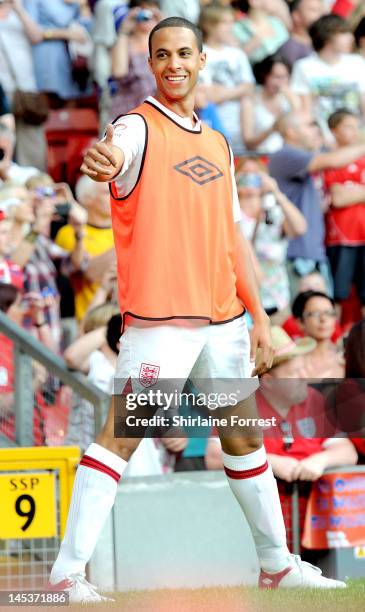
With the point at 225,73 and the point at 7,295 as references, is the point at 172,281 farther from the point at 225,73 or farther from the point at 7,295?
the point at 225,73

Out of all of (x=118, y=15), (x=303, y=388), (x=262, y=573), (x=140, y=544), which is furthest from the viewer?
(x=118, y=15)

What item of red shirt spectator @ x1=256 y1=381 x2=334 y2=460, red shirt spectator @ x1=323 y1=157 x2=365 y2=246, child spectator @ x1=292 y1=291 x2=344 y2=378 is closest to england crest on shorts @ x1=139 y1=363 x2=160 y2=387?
red shirt spectator @ x1=256 y1=381 x2=334 y2=460

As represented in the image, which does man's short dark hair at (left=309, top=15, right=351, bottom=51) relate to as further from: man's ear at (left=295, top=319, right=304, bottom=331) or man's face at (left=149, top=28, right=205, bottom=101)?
man's face at (left=149, top=28, right=205, bottom=101)

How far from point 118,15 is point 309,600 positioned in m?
6.88

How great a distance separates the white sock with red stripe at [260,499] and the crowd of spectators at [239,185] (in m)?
1.76

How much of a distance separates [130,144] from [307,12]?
7764mm

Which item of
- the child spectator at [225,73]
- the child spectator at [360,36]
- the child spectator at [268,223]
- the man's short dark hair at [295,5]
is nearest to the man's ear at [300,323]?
the child spectator at [268,223]

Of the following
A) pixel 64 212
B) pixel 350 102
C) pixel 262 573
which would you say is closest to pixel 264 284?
pixel 64 212

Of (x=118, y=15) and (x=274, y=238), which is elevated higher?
(x=118, y=15)

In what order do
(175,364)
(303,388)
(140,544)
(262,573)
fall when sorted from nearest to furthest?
1. (175,364)
2. (262,573)
3. (140,544)
4. (303,388)

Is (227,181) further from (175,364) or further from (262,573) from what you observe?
(262,573)

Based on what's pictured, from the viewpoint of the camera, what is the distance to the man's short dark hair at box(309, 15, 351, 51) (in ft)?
37.6

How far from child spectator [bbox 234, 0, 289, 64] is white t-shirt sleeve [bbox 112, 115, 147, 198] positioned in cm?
699

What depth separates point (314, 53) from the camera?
1177cm
